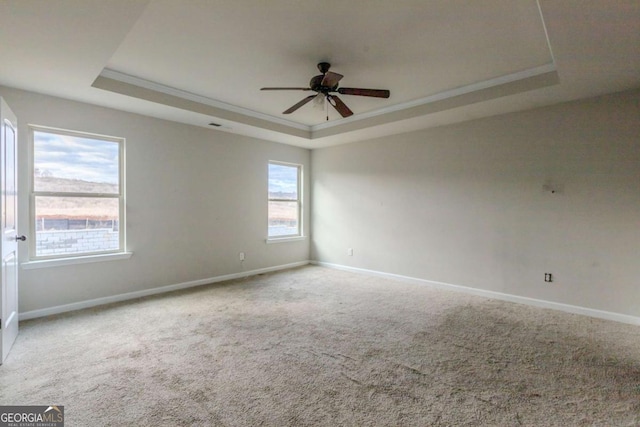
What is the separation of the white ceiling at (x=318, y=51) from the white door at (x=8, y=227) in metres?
0.62

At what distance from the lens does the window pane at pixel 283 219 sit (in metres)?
5.76

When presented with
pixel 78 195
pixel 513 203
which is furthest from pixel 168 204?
pixel 513 203

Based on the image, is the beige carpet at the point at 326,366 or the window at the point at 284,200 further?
the window at the point at 284,200

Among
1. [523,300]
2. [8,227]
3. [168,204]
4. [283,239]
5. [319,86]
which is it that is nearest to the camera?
[8,227]

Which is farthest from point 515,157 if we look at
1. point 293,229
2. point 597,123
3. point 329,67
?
point 293,229

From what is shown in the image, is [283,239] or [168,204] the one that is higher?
[168,204]

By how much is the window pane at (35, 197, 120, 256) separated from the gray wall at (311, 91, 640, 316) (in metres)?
3.69

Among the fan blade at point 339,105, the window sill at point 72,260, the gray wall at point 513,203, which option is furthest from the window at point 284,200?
the fan blade at point 339,105

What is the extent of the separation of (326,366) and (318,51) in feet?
8.96

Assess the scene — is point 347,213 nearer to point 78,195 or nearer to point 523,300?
point 523,300

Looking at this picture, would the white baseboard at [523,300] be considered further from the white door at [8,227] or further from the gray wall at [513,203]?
the white door at [8,227]

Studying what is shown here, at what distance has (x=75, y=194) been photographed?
142 inches

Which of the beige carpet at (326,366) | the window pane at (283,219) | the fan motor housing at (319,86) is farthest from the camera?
the window pane at (283,219)

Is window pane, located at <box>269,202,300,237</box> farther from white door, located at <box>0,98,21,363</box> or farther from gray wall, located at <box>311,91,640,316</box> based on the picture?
white door, located at <box>0,98,21,363</box>
